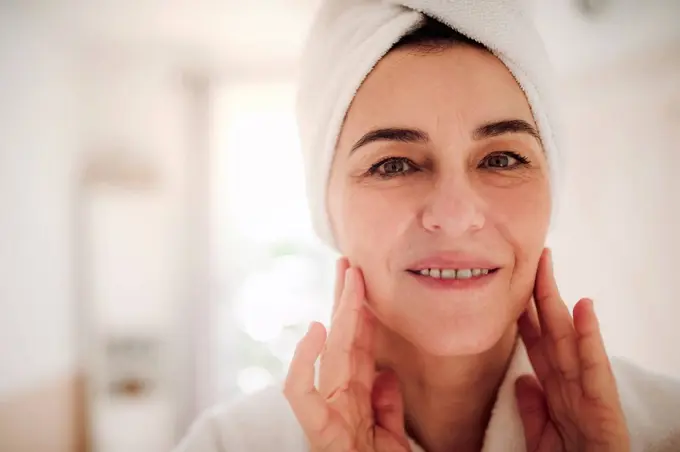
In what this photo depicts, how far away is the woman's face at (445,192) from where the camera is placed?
1.49ft

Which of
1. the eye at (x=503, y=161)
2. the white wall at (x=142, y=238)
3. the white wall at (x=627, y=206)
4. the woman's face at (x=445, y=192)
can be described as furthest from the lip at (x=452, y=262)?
the white wall at (x=142, y=238)

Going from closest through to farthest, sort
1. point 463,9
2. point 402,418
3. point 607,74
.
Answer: point 463,9 < point 402,418 < point 607,74

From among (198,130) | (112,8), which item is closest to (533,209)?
(198,130)

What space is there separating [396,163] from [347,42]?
0.15 m

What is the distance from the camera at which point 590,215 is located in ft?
2.29

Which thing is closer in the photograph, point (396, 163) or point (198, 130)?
point (396, 163)

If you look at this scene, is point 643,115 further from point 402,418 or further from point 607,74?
point 402,418

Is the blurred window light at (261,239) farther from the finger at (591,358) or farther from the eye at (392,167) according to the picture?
the finger at (591,358)

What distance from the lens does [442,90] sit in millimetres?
453

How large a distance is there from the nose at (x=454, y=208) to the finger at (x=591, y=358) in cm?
16

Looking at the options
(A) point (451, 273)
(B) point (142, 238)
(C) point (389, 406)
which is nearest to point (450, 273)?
(A) point (451, 273)

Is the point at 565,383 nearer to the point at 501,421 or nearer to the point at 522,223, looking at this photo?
the point at 501,421

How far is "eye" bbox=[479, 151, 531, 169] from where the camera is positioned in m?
0.48

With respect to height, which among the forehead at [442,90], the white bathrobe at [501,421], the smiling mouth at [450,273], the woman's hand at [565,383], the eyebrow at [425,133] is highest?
the forehead at [442,90]
